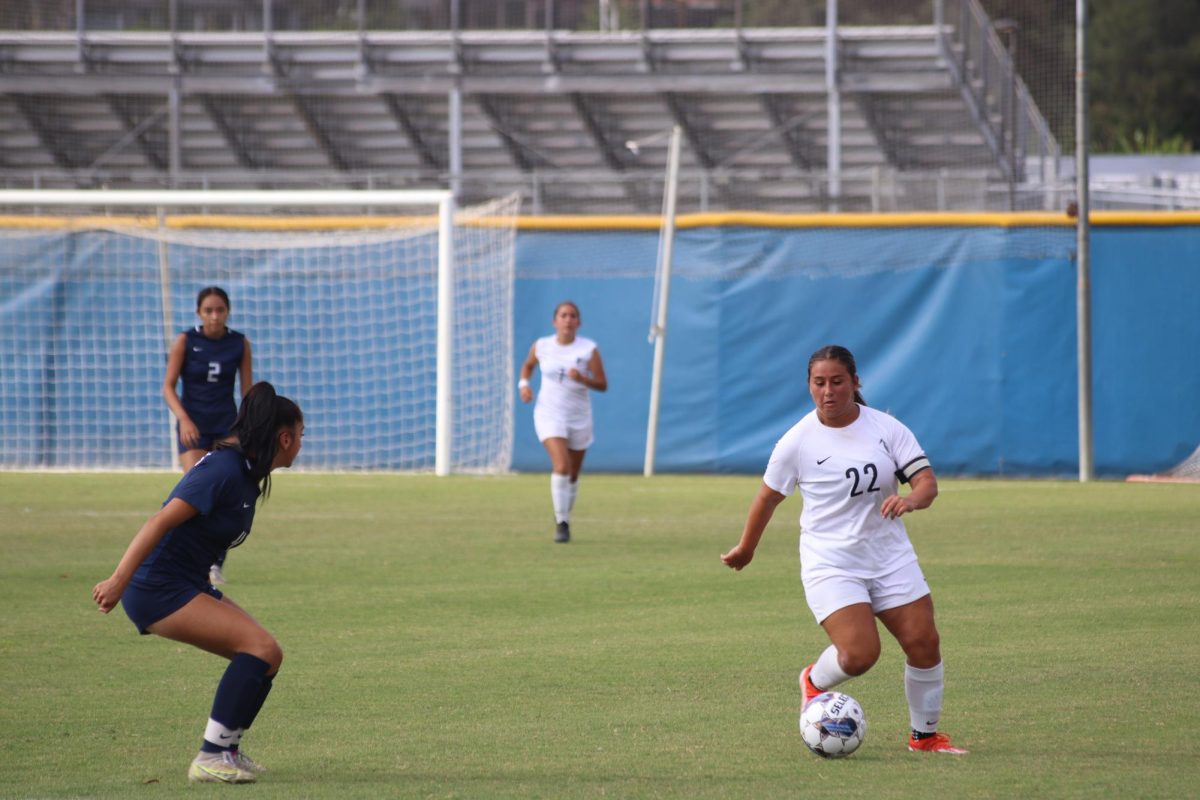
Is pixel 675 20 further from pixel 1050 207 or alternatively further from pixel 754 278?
pixel 754 278

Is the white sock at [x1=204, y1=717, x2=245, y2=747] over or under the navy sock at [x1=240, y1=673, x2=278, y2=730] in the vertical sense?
under

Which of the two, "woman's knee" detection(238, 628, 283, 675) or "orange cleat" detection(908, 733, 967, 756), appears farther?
"orange cleat" detection(908, 733, 967, 756)

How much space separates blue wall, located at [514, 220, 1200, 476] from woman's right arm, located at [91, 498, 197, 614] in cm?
1521

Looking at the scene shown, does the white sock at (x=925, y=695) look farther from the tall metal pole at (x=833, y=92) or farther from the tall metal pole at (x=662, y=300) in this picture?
the tall metal pole at (x=833, y=92)

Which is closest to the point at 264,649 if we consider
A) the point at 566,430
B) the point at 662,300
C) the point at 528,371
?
the point at 566,430

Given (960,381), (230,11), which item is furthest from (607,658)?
(230,11)

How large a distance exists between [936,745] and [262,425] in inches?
113

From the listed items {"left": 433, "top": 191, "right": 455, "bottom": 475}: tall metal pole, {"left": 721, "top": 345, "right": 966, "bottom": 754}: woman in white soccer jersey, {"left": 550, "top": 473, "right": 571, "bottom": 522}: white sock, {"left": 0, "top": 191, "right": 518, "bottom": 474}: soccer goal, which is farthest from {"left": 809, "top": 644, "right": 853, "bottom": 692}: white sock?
{"left": 0, "top": 191, "right": 518, "bottom": 474}: soccer goal

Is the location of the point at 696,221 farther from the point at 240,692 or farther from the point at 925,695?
the point at 240,692

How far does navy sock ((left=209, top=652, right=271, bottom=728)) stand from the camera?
5922 millimetres

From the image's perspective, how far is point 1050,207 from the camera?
86.0 ft

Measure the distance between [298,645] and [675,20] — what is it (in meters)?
25.6

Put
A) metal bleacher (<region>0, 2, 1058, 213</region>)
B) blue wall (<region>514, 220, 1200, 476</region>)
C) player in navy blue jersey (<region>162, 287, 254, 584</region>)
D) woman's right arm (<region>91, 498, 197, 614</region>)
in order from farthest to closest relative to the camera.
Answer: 1. metal bleacher (<region>0, 2, 1058, 213</region>)
2. blue wall (<region>514, 220, 1200, 476</region>)
3. player in navy blue jersey (<region>162, 287, 254, 584</region>)
4. woman's right arm (<region>91, 498, 197, 614</region>)

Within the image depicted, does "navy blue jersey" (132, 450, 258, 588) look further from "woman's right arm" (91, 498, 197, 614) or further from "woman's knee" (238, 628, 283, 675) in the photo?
"woman's knee" (238, 628, 283, 675)
